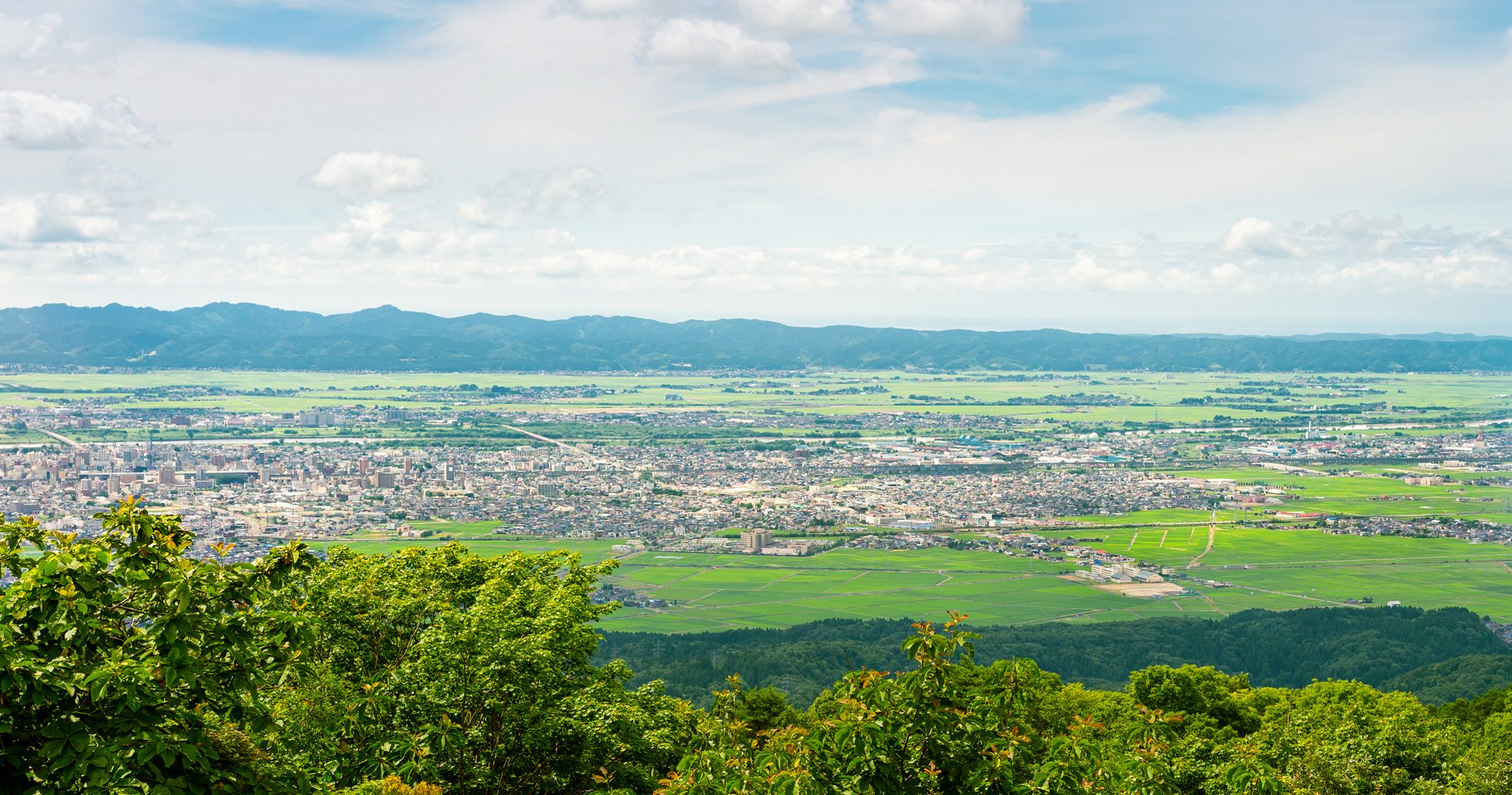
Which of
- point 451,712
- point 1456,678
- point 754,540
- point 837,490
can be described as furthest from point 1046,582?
point 451,712

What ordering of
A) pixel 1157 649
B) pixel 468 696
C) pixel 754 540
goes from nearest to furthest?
pixel 468 696, pixel 1157 649, pixel 754 540

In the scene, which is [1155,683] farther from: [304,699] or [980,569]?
[980,569]

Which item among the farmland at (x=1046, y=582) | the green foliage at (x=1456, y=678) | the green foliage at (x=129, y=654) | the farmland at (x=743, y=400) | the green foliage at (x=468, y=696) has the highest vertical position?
the green foliage at (x=129, y=654)

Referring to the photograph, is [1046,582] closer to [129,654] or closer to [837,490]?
[837,490]

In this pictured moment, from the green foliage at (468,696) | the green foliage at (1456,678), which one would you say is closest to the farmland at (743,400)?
the green foliage at (1456,678)

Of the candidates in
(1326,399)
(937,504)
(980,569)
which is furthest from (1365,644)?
(1326,399)

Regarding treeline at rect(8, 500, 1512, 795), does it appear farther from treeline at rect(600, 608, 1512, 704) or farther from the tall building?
the tall building

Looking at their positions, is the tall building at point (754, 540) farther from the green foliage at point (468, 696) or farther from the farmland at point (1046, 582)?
the green foliage at point (468, 696)
